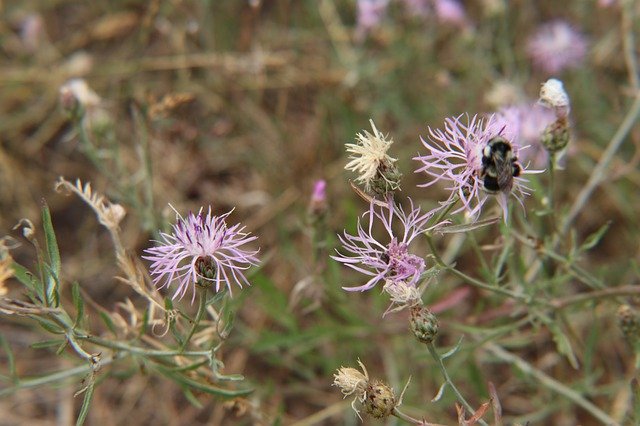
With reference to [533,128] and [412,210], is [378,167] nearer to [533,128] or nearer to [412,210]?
[412,210]

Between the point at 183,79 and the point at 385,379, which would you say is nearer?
the point at 385,379

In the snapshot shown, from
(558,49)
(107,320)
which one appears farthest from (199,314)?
(558,49)

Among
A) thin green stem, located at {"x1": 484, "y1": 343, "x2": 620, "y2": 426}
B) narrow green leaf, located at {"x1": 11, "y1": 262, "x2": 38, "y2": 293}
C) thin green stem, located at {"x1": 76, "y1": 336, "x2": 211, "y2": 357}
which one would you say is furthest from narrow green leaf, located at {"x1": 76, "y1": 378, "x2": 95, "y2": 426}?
thin green stem, located at {"x1": 484, "y1": 343, "x2": 620, "y2": 426}

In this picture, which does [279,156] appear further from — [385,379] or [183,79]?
[385,379]

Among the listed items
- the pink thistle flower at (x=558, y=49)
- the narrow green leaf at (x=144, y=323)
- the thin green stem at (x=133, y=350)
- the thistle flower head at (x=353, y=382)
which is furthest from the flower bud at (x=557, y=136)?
the pink thistle flower at (x=558, y=49)

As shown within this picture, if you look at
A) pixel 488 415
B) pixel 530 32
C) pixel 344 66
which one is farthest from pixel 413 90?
pixel 488 415
